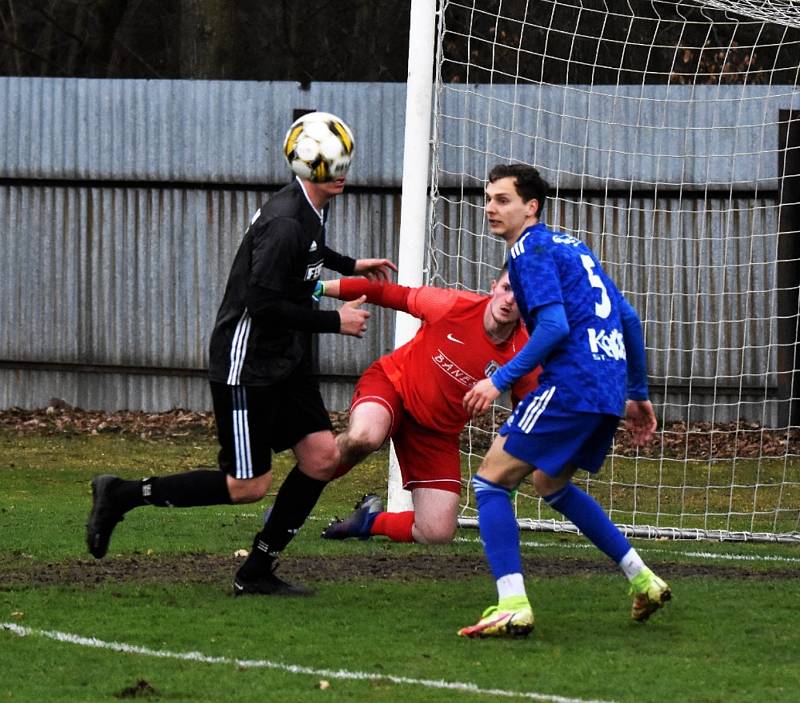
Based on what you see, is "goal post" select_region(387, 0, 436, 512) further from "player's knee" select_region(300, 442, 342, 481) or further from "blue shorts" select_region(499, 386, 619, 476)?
"blue shorts" select_region(499, 386, 619, 476)

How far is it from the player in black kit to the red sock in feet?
4.74

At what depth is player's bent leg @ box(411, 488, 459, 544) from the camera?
325 inches

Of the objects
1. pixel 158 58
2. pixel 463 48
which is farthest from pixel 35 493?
pixel 158 58

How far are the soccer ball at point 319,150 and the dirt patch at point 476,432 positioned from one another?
6062mm

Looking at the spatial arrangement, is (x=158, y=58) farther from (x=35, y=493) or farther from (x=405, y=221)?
(x=405, y=221)

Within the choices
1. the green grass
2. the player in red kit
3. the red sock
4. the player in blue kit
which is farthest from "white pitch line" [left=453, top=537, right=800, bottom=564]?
the player in blue kit

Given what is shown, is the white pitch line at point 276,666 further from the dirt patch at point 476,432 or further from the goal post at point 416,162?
the dirt patch at point 476,432

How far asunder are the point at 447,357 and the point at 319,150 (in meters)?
1.69

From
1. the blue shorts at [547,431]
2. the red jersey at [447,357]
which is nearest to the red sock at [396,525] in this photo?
the red jersey at [447,357]

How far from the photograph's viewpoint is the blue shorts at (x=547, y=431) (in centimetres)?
614

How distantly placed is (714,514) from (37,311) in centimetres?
848

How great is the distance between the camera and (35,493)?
1182 cm

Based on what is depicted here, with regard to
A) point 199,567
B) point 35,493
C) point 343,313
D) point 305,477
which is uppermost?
point 343,313

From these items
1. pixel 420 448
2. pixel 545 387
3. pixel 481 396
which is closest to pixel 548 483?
pixel 545 387
